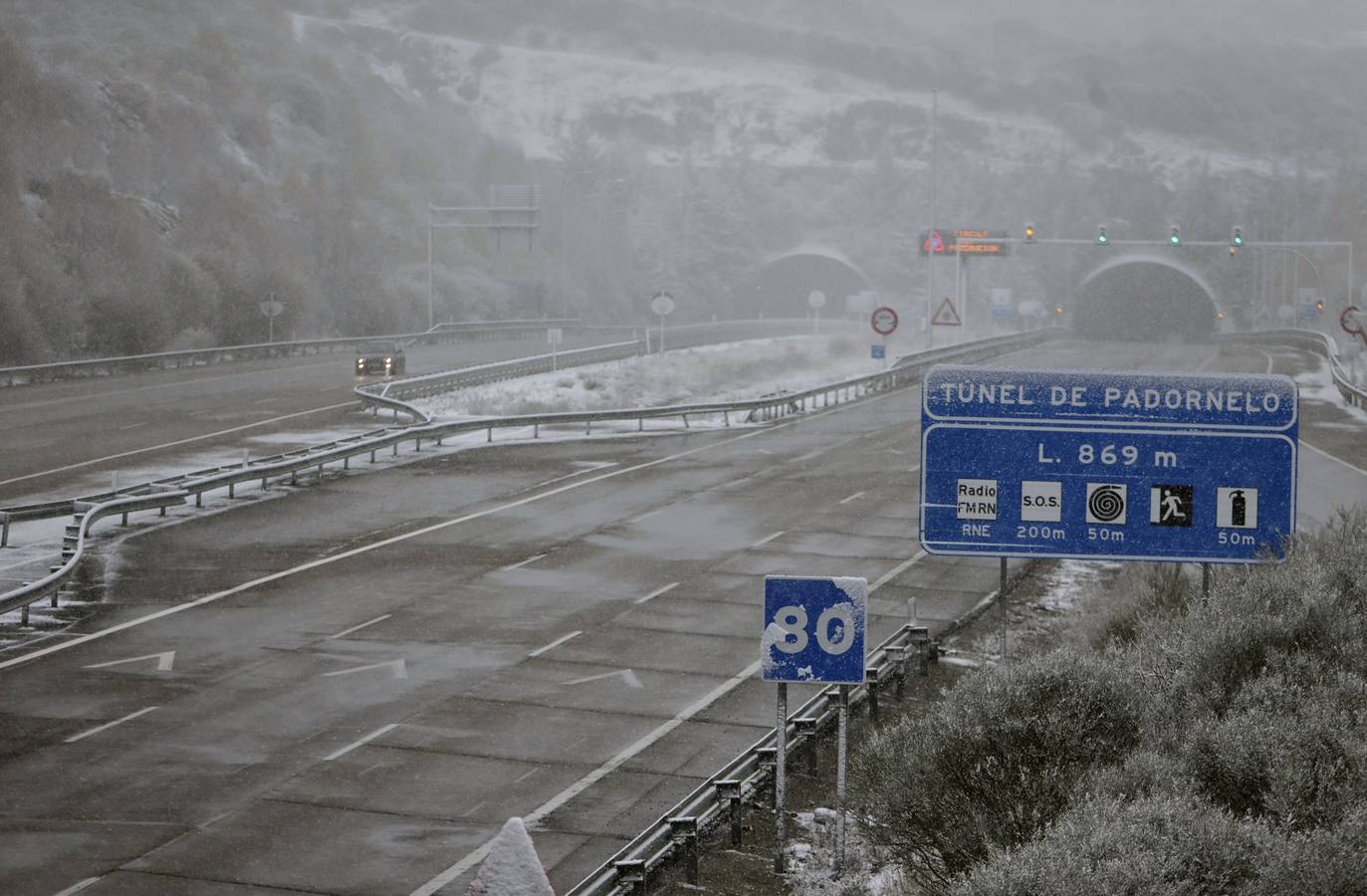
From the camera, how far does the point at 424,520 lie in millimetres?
32562

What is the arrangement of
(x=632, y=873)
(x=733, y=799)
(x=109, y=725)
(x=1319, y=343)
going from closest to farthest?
(x=632, y=873)
(x=733, y=799)
(x=109, y=725)
(x=1319, y=343)

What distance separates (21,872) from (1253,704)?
926 centimetres

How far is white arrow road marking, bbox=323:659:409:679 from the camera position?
803 inches

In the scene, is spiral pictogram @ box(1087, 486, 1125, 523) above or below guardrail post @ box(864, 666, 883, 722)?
above

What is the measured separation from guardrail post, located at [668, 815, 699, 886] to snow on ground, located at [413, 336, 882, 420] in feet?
115

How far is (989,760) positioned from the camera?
11375mm

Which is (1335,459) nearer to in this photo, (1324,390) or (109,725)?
(1324,390)

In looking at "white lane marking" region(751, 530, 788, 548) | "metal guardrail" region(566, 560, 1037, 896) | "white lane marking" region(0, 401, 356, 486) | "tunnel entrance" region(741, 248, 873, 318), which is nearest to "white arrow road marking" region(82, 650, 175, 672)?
"metal guardrail" region(566, 560, 1037, 896)

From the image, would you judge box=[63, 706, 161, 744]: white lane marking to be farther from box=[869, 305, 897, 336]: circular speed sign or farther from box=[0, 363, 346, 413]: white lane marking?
box=[869, 305, 897, 336]: circular speed sign

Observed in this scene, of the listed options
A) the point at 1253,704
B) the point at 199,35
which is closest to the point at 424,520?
the point at 1253,704

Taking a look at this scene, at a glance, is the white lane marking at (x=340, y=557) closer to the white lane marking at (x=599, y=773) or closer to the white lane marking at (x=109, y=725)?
the white lane marking at (x=109, y=725)

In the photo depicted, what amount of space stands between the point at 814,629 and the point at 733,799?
1.88 metres

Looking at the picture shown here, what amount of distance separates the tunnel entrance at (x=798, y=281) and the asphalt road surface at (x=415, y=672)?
12179 centimetres

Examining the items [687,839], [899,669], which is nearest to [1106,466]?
[899,669]
